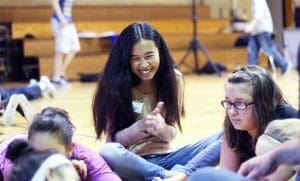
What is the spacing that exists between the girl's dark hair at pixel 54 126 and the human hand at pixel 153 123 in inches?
10.2

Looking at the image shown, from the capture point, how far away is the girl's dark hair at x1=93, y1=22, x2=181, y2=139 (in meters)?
1.89

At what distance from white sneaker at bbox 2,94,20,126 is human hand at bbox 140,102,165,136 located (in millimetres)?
1409

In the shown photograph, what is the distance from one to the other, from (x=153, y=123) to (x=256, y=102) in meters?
0.35

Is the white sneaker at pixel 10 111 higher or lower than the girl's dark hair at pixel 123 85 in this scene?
lower

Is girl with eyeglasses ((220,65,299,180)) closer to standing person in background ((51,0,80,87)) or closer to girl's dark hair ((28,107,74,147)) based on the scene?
girl's dark hair ((28,107,74,147))

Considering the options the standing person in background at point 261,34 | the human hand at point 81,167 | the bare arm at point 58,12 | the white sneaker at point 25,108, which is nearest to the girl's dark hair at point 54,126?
the human hand at point 81,167

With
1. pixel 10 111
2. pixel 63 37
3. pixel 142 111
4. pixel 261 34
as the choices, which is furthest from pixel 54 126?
pixel 261 34

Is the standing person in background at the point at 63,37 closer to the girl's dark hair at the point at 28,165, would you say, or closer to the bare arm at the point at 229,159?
the bare arm at the point at 229,159

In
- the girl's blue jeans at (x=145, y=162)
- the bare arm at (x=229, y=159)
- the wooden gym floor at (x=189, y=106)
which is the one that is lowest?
the wooden gym floor at (x=189, y=106)

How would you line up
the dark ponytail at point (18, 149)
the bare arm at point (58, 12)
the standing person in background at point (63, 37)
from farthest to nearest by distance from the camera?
the standing person in background at point (63, 37) → the bare arm at point (58, 12) → the dark ponytail at point (18, 149)

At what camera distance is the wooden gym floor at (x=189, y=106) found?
2.81 metres

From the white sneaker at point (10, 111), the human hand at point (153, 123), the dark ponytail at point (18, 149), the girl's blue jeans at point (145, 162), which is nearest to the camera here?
the dark ponytail at point (18, 149)

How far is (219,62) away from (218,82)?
178 centimetres

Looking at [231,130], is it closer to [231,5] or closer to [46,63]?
[46,63]
